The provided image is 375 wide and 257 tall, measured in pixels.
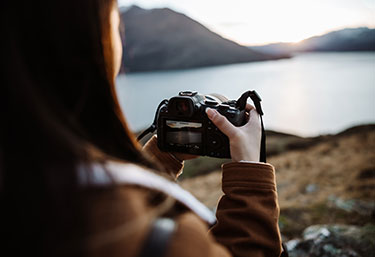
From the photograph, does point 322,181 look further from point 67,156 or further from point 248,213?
point 67,156

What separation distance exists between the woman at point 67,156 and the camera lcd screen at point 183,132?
676 mm

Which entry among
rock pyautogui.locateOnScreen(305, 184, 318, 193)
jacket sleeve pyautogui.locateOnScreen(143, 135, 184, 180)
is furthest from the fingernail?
rock pyautogui.locateOnScreen(305, 184, 318, 193)

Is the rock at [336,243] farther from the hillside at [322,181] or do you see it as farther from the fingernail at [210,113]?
the fingernail at [210,113]

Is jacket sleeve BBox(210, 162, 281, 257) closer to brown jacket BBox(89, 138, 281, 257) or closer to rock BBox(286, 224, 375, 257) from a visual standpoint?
brown jacket BBox(89, 138, 281, 257)

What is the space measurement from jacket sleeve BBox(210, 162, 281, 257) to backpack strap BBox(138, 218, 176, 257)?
292mm

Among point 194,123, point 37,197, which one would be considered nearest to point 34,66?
point 37,197

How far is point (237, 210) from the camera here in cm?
78

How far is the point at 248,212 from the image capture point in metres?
0.78

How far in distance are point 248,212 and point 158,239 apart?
336 mm

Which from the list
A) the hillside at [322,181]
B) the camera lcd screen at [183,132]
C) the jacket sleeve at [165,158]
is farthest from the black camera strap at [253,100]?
the hillside at [322,181]

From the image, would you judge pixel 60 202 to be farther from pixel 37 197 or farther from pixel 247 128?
pixel 247 128

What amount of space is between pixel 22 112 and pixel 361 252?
1851 mm

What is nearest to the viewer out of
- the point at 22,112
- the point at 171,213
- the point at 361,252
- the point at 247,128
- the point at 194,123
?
the point at 22,112

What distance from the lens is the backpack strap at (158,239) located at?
1.58ft
